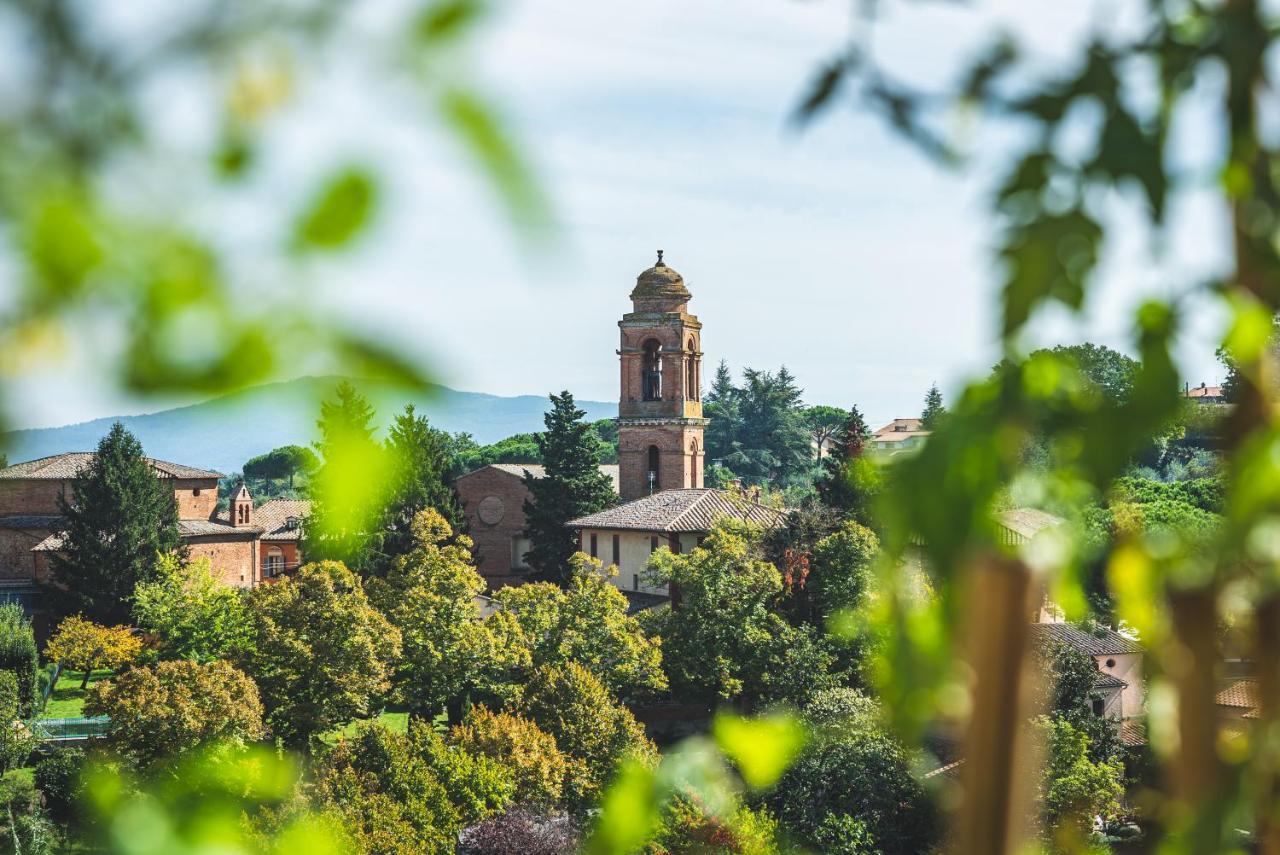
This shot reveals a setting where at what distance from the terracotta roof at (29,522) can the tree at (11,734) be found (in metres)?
16.6

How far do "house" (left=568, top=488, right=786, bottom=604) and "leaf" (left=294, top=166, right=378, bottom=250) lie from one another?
28427 millimetres

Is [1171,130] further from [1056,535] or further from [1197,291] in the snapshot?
[1056,535]

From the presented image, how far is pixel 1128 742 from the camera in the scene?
19.7m

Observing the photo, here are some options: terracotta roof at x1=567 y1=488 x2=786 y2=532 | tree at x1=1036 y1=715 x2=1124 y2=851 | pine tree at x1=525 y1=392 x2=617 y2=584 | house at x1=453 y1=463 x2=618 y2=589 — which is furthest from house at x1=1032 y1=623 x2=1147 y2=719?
house at x1=453 y1=463 x2=618 y2=589

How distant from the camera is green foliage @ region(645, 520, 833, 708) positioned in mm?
21406

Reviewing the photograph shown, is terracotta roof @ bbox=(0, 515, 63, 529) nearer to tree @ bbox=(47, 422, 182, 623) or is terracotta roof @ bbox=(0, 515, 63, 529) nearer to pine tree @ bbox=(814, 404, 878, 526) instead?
tree @ bbox=(47, 422, 182, 623)

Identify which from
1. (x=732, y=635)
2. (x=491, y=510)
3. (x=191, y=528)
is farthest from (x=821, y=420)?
(x=732, y=635)

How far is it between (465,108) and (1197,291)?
1.63 ft

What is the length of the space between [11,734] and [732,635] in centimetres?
1202

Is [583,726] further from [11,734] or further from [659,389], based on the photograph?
[659,389]

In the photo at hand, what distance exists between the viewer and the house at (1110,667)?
68.1 feet

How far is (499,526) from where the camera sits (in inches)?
1608

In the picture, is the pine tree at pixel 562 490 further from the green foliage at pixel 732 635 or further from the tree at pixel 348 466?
the tree at pixel 348 466

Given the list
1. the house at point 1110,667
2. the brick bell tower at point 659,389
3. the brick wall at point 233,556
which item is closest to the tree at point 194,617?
the brick wall at point 233,556
